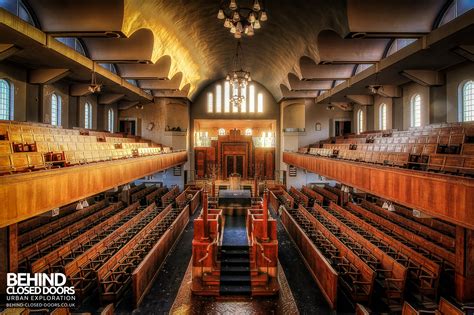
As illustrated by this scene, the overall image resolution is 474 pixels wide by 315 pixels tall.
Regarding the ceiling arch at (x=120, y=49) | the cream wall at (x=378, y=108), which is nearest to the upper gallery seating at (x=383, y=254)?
the cream wall at (x=378, y=108)

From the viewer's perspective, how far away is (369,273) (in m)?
6.91

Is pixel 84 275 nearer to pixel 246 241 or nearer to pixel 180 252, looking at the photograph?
pixel 180 252

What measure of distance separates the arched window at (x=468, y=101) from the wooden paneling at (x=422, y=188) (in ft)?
16.5

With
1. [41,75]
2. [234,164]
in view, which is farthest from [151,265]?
[234,164]

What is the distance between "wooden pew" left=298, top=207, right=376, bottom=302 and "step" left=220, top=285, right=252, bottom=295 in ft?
7.76

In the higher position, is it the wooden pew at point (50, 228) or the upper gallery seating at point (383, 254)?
the wooden pew at point (50, 228)

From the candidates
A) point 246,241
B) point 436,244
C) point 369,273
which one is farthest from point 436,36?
point 246,241

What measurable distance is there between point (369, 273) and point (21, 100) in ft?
44.6

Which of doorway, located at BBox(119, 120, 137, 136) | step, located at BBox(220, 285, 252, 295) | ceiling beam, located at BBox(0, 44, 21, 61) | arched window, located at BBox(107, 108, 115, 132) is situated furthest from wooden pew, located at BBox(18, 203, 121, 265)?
doorway, located at BBox(119, 120, 137, 136)

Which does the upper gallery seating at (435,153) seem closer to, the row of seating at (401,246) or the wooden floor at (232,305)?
the row of seating at (401,246)

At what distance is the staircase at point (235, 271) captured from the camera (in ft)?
25.4

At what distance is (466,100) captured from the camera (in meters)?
11.2

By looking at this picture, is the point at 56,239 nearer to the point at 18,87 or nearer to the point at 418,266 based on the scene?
the point at 18,87

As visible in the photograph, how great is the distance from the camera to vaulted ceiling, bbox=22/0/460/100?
9.17m
